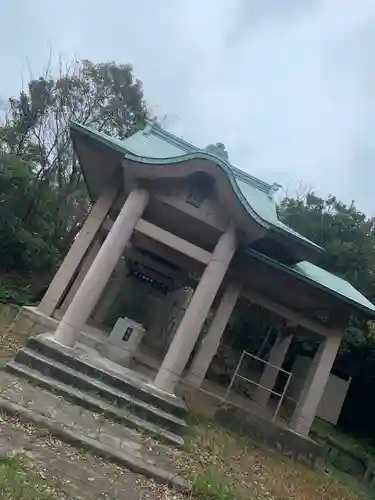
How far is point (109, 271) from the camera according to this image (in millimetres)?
9062

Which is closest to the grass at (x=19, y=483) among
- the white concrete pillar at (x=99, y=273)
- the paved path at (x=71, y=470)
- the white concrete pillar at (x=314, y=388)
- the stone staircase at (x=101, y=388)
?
the paved path at (x=71, y=470)

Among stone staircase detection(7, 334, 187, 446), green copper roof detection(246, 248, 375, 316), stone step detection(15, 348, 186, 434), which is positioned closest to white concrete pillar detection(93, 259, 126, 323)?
green copper roof detection(246, 248, 375, 316)

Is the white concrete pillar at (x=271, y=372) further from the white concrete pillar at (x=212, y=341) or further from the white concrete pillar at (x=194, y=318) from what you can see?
the white concrete pillar at (x=194, y=318)

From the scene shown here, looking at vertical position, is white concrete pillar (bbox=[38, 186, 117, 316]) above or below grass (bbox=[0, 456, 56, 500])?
above

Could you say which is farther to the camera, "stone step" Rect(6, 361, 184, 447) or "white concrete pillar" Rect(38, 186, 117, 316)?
"white concrete pillar" Rect(38, 186, 117, 316)

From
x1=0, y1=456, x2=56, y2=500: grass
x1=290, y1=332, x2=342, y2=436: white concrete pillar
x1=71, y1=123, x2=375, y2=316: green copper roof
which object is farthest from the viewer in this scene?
x1=290, y1=332, x2=342, y2=436: white concrete pillar

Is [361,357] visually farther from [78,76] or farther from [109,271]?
[78,76]

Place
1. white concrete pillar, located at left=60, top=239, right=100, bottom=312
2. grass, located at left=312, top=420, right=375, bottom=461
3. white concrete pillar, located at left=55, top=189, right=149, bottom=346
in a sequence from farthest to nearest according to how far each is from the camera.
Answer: grass, located at left=312, top=420, right=375, bottom=461 < white concrete pillar, located at left=60, top=239, right=100, bottom=312 < white concrete pillar, located at left=55, top=189, right=149, bottom=346

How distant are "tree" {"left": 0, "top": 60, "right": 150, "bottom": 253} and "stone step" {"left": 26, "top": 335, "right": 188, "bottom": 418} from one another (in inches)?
611

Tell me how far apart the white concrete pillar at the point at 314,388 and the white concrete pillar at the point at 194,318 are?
3210 mm

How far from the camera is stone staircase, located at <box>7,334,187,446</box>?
721cm

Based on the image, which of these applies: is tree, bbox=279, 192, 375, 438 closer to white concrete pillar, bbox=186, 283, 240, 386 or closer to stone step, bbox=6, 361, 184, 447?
white concrete pillar, bbox=186, 283, 240, 386

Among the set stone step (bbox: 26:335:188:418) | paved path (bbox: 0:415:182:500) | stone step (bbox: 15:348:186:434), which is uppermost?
stone step (bbox: 26:335:188:418)

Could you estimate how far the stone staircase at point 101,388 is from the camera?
721 centimetres
